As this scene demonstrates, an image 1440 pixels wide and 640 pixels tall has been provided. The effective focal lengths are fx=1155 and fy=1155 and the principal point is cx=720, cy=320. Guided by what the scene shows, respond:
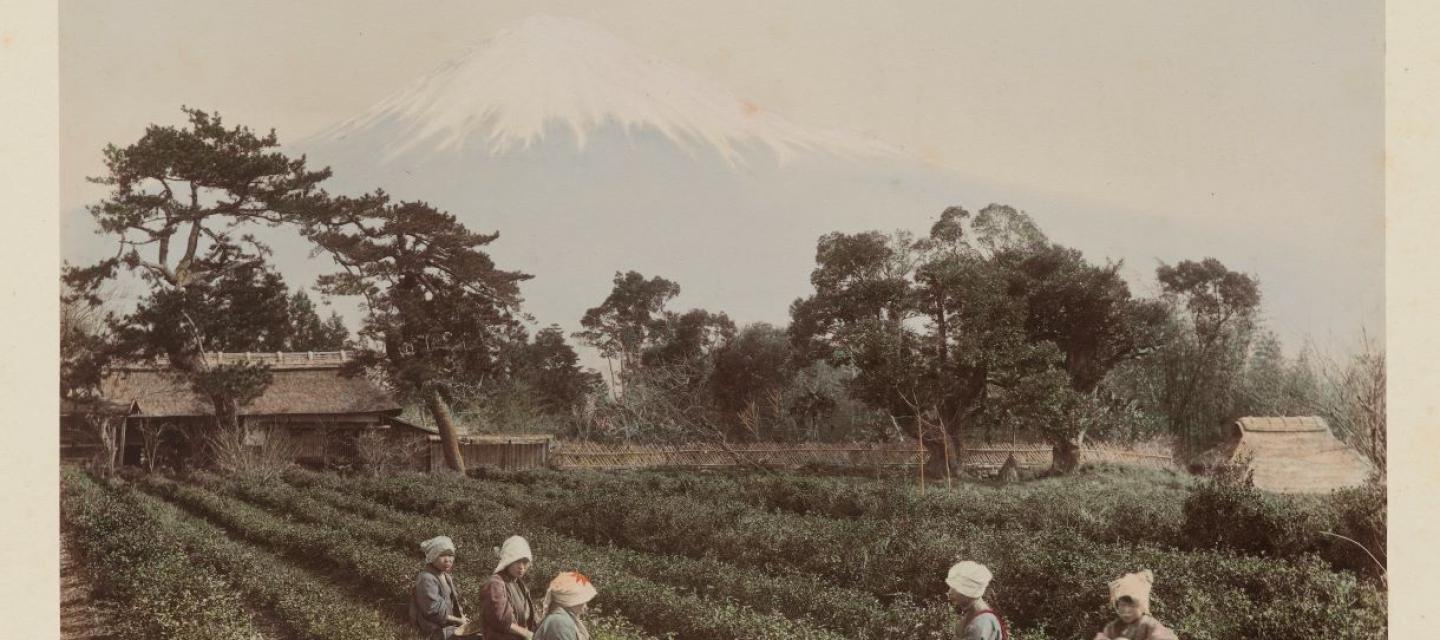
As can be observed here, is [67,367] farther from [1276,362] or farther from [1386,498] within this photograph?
[1386,498]

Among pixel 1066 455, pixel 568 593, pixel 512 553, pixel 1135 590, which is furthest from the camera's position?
pixel 1066 455

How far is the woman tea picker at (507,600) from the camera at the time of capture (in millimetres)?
6695

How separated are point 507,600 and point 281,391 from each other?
403 cm

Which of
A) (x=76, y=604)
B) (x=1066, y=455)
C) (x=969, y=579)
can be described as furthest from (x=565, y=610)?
(x=76, y=604)

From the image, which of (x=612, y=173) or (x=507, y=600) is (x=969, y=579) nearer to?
(x=507, y=600)

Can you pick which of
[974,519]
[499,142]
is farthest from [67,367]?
A: [974,519]

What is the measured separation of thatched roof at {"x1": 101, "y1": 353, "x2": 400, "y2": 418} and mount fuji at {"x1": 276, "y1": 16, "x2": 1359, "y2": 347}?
0.80 m

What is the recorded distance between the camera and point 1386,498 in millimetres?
8570

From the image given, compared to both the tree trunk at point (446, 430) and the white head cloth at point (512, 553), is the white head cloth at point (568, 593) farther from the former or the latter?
the tree trunk at point (446, 430)

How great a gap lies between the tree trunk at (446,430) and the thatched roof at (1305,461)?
6.50 metres

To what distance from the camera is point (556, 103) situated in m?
9.87

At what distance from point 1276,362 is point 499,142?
21.4ft

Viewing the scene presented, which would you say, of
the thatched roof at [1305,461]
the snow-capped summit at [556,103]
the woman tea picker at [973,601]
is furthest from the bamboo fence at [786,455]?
the woman tea picker at [973,601]

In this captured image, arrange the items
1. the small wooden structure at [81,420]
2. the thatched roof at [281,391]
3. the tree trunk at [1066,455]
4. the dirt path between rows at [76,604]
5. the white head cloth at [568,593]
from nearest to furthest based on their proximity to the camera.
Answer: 1. the white head cloth at [568,593]
2. the dirt path between rows at [76,604]
3. the tree trunk at [1066,455]
4. the thatched roof at [281,391]
5. the small wooden structure at [81,420]
